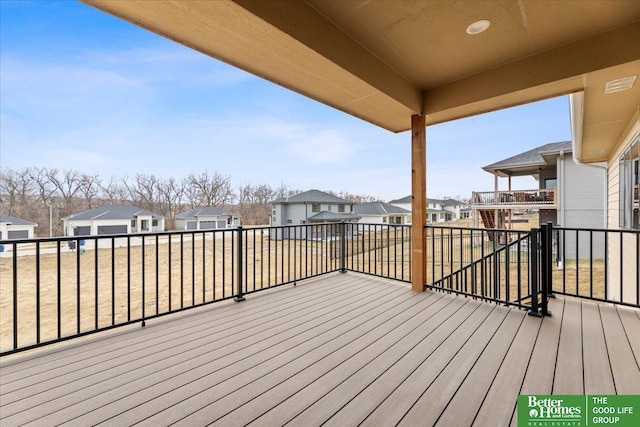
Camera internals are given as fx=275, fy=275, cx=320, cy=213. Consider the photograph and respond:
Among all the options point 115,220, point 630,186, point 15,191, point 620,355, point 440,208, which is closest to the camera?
point 620,355

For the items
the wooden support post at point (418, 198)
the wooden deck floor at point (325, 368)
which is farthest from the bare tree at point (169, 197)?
the wooden support post at point (418, 198)

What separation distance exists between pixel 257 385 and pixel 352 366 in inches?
24.0

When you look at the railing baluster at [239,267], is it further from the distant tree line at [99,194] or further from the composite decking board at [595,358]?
the distant tree line at [99,194]

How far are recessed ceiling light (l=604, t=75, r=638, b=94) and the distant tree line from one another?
879 cm

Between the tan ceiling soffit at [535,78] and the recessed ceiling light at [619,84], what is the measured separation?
0.21m

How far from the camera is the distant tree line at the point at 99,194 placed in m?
8.33

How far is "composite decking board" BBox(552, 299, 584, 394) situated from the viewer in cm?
156

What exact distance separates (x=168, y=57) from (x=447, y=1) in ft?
53.2

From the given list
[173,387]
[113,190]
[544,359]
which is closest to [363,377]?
[173,387]

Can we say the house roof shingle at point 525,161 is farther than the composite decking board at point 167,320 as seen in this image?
Yes

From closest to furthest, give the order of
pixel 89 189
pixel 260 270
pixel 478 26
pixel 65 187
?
pixel 478 26 < pixel 260 270 < pixel 65 187 < pixel 89 189

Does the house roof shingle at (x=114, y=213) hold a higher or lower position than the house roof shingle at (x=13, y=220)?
higher

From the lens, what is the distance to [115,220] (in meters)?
10.1

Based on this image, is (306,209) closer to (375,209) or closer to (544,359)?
(375,209)
